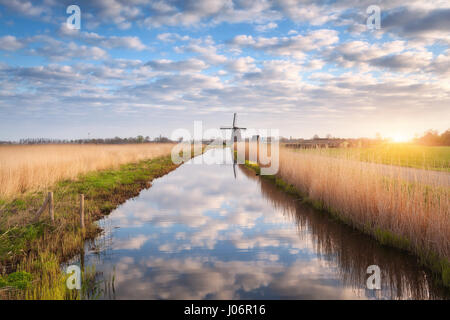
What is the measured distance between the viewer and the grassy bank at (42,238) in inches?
180

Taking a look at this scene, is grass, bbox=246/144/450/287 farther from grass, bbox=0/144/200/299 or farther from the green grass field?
grass, bbox=0/144/200/299

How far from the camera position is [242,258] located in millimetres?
6441

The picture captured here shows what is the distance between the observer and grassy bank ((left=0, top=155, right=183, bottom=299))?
4.58 m

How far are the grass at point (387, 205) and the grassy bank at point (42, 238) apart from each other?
20.5 ft

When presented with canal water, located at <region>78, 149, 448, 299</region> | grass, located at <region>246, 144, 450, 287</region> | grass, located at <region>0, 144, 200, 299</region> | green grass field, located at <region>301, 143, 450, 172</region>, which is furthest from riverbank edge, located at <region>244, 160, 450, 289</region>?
grass, located at <region>0, 144, 200, 299</region>

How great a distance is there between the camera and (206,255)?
6.61m

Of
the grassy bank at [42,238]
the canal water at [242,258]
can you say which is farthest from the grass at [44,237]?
the canal water at [242,258]

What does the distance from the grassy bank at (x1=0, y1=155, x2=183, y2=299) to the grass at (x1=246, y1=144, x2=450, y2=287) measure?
624 cm

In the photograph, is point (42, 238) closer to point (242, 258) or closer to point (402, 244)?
point (242, 258)

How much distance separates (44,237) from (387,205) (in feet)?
26.5

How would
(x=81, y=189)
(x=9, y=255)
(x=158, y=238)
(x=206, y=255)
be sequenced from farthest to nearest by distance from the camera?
(x=81, y=189), (x=158, y=238), (x=206, y=255), (x=9, y=255)
